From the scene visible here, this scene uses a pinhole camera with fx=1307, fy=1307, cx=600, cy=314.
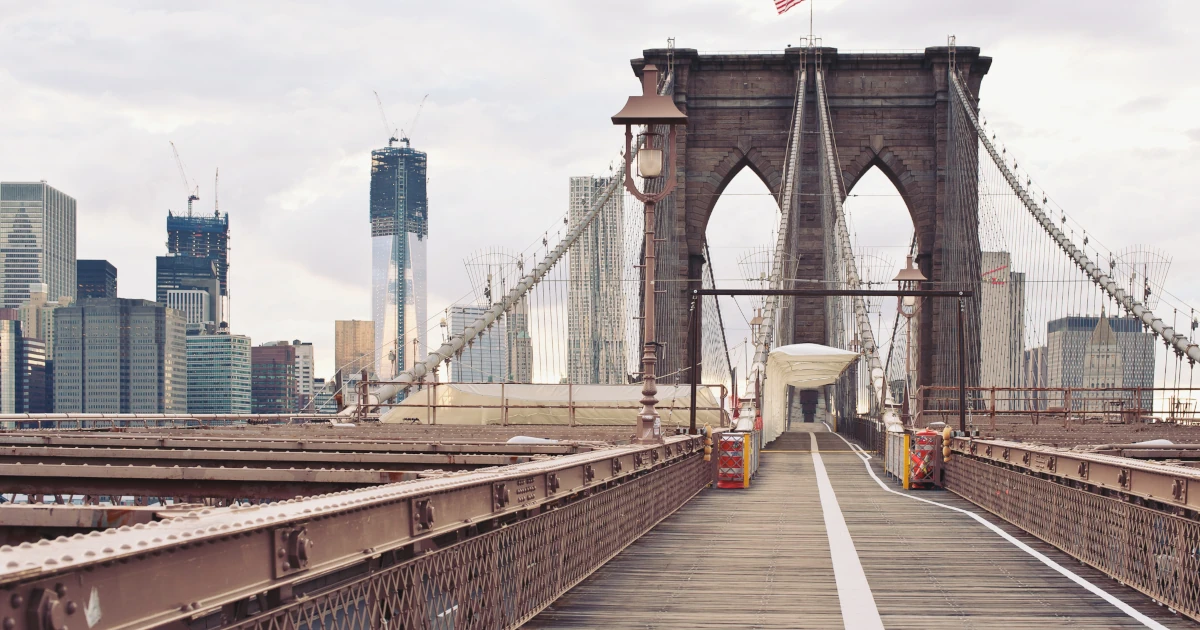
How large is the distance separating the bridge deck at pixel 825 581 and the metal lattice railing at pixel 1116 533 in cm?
16

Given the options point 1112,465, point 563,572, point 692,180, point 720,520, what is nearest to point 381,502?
point 563,572

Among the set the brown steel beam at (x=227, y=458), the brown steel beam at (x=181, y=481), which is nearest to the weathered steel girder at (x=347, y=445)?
the brown steel beam at (x=227, y=458)

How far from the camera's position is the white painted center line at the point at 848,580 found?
9.22m

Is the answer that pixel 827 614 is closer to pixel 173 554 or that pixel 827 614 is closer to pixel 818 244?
pixel 173 554

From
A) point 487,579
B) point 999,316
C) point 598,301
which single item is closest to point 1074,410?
point 598,301

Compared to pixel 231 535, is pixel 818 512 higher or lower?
lower

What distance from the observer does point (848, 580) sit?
11289mm

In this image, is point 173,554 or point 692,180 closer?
point 173,554

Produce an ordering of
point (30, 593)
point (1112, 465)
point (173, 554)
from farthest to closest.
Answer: point (1112, 465)
point (173, 554)
point (30, 593)

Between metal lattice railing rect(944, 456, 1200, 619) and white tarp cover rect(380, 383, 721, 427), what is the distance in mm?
23186

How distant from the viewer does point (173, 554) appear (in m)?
4.13

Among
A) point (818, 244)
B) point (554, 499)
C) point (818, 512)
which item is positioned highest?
point (818, 244)

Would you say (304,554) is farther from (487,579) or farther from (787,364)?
(787,364)

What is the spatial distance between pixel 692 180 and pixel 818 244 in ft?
28.6
